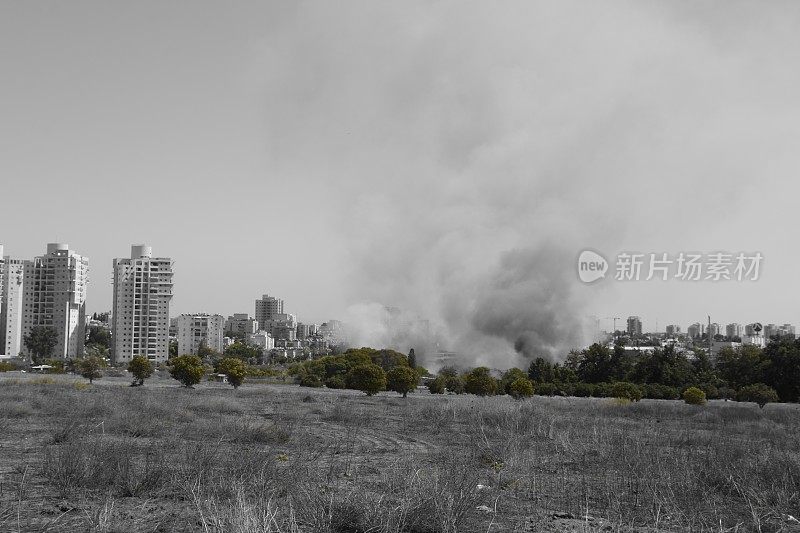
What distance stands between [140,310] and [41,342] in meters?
22.7

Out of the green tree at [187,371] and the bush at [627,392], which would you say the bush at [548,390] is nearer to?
the bush at [627,392]

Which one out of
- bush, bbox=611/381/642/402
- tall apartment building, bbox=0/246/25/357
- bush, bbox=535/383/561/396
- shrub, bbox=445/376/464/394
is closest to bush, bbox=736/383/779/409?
bush, bbox=611/381/642/402

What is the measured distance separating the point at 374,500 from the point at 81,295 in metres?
163

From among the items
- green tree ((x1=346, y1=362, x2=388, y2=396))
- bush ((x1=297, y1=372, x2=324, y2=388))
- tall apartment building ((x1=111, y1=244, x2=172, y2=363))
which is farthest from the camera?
tall apartment building ((x1=111, y1=244, x2=172, y2=363))

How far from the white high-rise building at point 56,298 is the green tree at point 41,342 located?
37.0ft

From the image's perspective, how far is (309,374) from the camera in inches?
3036

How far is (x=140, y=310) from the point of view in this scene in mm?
149000

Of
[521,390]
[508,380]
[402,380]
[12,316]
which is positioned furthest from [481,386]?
[12,316]

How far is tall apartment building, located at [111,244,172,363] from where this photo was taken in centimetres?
14725

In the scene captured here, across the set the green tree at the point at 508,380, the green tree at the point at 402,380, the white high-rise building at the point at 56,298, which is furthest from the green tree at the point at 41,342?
the green tree at the point at 402,380

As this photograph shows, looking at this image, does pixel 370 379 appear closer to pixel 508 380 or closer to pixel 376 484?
pixel 508 380

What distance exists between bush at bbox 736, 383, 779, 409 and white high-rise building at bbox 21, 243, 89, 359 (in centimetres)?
13375

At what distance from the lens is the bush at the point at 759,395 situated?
50.1 meters

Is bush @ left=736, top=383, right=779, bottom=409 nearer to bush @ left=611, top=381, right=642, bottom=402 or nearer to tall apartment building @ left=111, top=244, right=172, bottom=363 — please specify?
bush @ left=611, top=381, right=642, bottom=402
